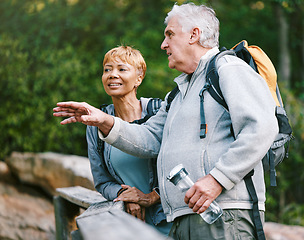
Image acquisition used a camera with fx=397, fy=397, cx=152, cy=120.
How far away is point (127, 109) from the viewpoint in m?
2.73

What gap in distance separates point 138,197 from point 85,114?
0.62 m

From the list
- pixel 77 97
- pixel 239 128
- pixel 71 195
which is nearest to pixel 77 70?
pixel 77 97

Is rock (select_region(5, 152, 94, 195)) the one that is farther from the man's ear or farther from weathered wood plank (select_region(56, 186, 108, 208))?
the man's ear

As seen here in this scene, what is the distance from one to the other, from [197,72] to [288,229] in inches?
120

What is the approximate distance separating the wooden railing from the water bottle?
0.24 m

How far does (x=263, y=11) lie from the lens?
10.9 metres

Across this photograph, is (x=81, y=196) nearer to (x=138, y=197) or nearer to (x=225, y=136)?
(x=138, y=197)

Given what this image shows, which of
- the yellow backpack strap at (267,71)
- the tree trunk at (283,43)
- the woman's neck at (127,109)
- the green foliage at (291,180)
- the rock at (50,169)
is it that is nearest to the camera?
the yellow backpack strap at (267,71)

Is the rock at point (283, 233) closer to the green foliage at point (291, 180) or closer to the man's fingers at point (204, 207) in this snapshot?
the green foliage at point (291, 180)

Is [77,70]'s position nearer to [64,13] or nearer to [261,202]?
[64,13]

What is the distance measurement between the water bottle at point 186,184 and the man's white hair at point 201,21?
29.5 inches

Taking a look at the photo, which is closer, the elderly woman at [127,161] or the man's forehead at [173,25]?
the man's forehead at [173,25]

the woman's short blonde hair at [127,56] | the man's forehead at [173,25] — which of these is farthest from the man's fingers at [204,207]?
the woman's short blonde hair at [127,56]

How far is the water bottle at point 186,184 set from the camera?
6.14 feet
